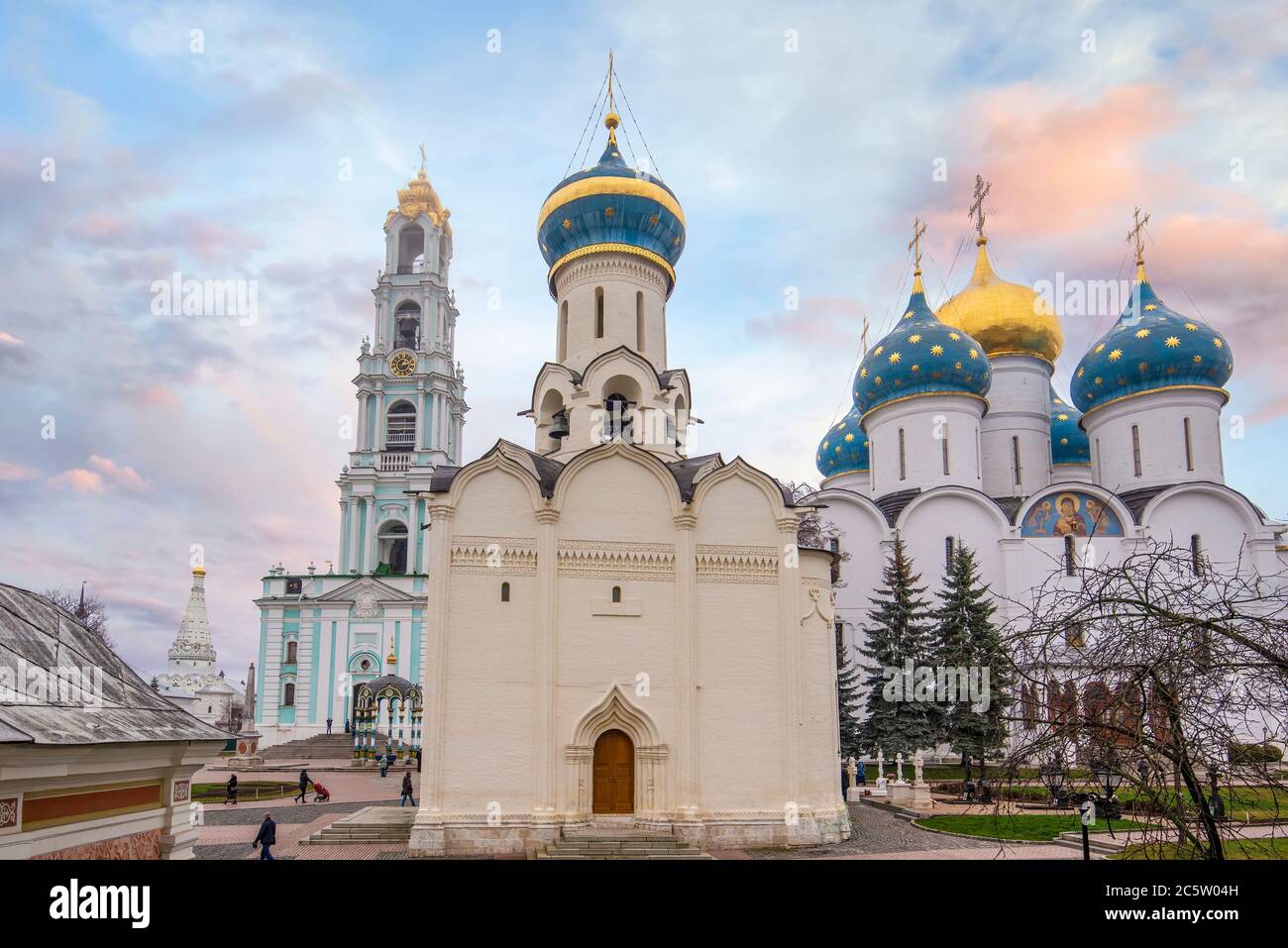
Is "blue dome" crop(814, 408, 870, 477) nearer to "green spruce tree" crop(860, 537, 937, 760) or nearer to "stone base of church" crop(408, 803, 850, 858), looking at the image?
"green spruce tree" crop(860, 537, 937, 760)

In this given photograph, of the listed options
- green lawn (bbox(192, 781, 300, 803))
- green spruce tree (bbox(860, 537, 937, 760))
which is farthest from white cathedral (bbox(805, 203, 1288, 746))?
green lawn (bbox(192, 781, 300, 803))

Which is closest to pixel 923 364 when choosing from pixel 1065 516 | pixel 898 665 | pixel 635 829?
pixel 1065 516

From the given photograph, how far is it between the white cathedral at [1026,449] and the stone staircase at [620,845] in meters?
15.8

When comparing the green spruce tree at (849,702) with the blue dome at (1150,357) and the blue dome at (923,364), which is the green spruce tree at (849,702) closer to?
the blue dome at (923,364)

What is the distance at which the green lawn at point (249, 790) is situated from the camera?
23938 mm

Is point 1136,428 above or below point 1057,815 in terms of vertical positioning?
above

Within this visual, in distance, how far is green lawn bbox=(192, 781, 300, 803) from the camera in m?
23.9

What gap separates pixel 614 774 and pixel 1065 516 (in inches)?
772

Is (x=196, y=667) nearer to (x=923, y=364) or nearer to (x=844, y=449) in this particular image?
(x=844, y=449)

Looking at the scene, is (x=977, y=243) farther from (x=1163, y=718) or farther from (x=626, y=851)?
(x=1163, y=718)

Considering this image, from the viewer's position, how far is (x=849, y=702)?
94.4 feet
